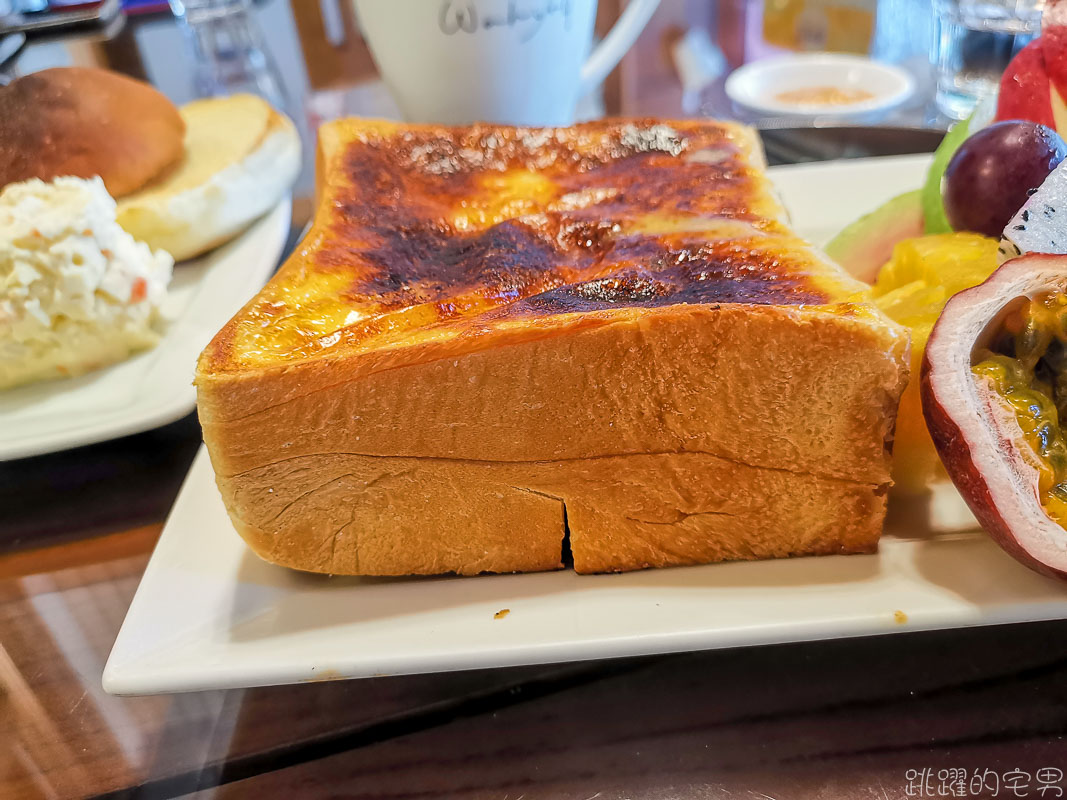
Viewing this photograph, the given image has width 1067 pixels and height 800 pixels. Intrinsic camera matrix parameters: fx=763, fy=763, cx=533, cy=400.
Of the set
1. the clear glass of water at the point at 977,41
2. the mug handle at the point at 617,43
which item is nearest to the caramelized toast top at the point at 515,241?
the mug handle at the point at 617,43

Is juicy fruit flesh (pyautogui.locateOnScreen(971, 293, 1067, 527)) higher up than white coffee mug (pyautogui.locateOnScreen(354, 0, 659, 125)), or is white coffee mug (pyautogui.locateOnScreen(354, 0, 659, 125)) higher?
white coffee mug (pyautogui.locateOnScreen(354, 0, 659, 125))

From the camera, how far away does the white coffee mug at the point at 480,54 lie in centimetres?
162

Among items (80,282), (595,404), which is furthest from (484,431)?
(80,282)

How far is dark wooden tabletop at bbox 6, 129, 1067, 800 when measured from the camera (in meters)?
0.73

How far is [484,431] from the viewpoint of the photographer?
799 millimetres

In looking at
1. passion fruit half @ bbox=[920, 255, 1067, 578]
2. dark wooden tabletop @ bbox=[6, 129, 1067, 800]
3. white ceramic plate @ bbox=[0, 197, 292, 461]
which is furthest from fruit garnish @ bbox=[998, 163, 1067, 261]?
white ceramic plate @ bbox=[0, 197, 292, 461]

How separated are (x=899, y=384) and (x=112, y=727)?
2.94 ft

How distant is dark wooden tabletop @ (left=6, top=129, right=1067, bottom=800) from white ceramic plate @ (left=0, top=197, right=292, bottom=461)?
0.31 metres

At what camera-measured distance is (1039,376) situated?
2.57 ft

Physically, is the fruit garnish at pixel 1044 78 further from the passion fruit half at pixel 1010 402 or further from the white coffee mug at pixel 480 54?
the white coffee mug at pixel 480 54

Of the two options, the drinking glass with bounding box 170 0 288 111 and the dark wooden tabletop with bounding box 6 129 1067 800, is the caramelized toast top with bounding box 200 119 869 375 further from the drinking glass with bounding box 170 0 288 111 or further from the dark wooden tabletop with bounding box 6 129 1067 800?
the drinking glass with bounding box 170 0 288 111

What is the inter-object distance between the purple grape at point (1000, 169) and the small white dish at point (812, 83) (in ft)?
3.86

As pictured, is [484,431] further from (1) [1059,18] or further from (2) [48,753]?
(1) [1059,18]

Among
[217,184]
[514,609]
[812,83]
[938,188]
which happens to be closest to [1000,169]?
[938,188]
